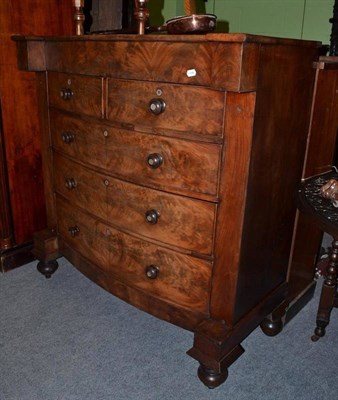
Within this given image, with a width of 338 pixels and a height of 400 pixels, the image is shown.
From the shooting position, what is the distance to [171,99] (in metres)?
1.25

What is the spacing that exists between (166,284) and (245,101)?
0.72 meters

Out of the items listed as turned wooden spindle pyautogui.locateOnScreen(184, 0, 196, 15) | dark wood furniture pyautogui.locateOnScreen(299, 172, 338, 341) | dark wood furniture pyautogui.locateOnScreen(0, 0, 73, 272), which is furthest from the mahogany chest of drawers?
turned wooden spindle pyautogui.locateOnScreen(184, 0, 196, 15)

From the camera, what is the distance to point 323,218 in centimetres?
117

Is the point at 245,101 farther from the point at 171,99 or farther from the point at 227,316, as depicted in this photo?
the point at 227,316

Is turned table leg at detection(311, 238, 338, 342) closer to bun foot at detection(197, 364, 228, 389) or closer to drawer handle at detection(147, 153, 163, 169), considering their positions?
bun foot at detection(197, 364, 228, 389)

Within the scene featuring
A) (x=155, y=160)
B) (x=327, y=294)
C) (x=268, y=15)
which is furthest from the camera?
(x=268, y=15)

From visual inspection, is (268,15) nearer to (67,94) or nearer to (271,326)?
(67,94)

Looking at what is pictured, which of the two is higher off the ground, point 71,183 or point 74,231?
point 71,183

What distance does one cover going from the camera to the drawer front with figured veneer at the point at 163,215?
131 centimetres

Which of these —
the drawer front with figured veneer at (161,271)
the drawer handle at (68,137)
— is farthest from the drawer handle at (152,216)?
the drawer handle at (68,137)

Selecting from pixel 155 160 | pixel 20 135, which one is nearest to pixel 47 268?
pixel 20 135

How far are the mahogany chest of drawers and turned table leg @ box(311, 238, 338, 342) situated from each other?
0.52ft

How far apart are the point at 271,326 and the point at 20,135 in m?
1.57

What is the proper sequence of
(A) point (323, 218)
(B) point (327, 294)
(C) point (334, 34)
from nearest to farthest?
(A) point (323, 218)
(B) point (327, 294)
(C) point (334, 34)
